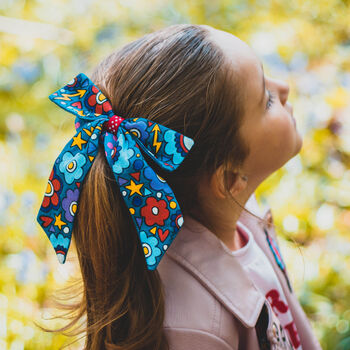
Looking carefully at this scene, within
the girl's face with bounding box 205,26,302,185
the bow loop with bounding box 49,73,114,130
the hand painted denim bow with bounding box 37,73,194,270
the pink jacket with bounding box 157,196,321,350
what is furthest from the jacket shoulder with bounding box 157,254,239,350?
the bow loop with bounding box 49,73,114,130

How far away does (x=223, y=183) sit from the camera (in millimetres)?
1036

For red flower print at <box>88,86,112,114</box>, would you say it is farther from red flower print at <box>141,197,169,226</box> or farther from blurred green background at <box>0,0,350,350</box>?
blurred green background at <box>0,0,350,350</box>

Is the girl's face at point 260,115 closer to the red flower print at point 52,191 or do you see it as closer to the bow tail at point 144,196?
the bow tail at point 144,196

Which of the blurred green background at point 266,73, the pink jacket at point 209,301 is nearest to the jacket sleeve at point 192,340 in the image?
the pink jacket at point 209,301

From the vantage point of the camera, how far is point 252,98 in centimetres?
100

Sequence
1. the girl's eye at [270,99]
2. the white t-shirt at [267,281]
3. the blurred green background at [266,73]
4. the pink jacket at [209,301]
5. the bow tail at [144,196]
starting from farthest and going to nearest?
→ the blurred green background at [266,73]
the white t-shirt at [267,281]
the girl's eye at [270,99]
the pink jacket at [209,301]
the bow tail at [144,196]

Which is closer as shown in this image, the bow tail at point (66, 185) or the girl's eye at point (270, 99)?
the bow tail at point (66, 185)

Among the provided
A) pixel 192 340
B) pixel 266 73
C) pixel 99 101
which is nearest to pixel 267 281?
pixel 192 340

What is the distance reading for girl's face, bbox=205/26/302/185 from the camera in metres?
0.99

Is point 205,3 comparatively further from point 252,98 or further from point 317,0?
point 252,98

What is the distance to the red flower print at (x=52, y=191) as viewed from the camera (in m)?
0.90

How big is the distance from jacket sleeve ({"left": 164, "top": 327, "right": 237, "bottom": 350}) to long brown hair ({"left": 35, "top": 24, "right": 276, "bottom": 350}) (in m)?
0.02

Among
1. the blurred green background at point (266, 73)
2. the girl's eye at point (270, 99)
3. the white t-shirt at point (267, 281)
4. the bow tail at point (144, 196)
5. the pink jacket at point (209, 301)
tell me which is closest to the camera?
the bow tail at point (144, 196)

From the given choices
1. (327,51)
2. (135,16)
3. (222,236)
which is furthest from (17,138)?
(327,51)
